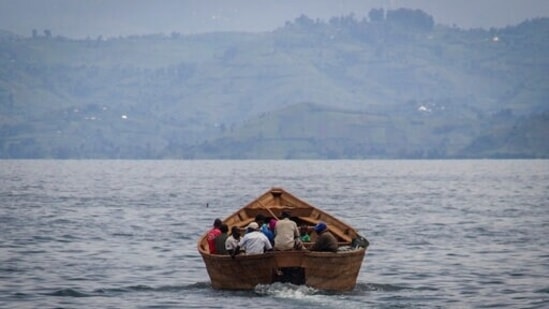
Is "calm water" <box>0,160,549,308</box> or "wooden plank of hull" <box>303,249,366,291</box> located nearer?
"wooden plank of hull" <box>303,249,366,291</box>

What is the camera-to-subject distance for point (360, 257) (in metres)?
47.5

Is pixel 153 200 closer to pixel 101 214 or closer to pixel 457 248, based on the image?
pixel 101 214

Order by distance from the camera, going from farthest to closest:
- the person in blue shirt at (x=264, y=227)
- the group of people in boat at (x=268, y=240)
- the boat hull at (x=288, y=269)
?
the person in blue shirt at (x=264, y=227), the group of people in boat at (x=268, y=240), the boat hull at (x=288, y=269)

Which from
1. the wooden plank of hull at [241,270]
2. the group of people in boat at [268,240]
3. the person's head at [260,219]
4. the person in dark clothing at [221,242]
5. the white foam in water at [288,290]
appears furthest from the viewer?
the person's head at [260,219]

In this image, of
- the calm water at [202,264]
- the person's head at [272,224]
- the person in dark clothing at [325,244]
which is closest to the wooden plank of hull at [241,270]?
the calm water at [202,264]

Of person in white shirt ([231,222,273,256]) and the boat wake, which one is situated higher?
person in white shirt ([231,222,273,256])

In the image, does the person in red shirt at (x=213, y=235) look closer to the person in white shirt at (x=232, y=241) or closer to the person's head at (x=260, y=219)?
the person in white shirt at (x=232, y=241)

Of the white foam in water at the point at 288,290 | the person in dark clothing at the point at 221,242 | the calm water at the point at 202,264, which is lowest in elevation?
the calm water at the point at 202,264

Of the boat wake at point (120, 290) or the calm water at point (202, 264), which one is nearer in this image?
the calm water at point (202, 264)

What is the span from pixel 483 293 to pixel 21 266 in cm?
2304

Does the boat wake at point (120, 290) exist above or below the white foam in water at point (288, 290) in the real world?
below

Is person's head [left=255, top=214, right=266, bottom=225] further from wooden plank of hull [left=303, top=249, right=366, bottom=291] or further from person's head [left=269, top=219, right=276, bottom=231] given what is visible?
wooden plank of hull [left=303, top=249, right=366, bottom=291]

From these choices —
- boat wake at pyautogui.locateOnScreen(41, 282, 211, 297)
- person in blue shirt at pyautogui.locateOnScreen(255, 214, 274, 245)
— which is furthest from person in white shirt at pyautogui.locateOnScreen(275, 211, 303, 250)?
boat wake at pyautogui.locateOnScreen(41, 282, 211, 297)

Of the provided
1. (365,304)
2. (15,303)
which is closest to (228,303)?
(365,304)
